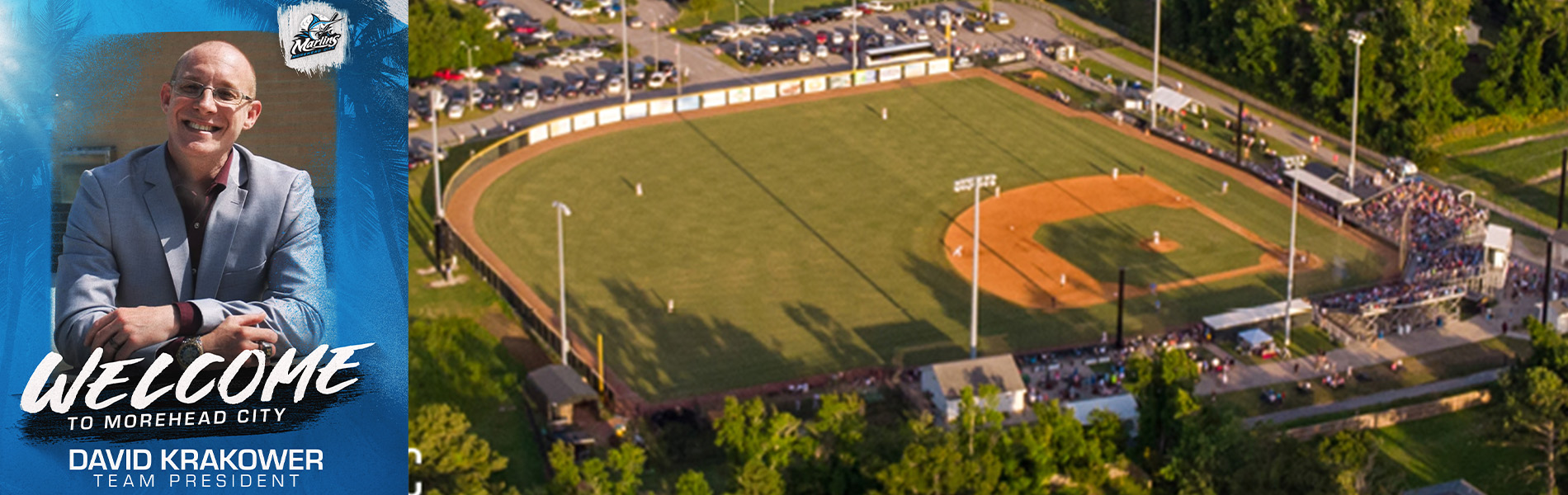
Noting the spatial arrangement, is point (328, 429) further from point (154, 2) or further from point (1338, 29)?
point (1338, 29)

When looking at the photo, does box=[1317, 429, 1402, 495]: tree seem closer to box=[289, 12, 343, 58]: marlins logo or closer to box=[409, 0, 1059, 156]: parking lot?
box=[289, 12, 343, 58]: marlins logo

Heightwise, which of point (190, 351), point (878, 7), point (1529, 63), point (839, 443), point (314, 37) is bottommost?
point (839, 443)

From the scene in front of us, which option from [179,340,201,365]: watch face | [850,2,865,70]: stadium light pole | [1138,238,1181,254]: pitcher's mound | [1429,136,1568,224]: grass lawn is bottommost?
[1429,136,1568,224]: grass lawn

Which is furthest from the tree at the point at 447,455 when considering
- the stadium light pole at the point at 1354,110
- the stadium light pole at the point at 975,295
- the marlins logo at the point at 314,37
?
the stadium light pole at the point at 1354,110

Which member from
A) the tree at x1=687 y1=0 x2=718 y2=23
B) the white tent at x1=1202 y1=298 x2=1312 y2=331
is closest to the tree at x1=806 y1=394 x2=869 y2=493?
the white tent at x1=1202 y1=298 x2=1312 y2=331

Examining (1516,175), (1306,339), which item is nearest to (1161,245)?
(1306,339)

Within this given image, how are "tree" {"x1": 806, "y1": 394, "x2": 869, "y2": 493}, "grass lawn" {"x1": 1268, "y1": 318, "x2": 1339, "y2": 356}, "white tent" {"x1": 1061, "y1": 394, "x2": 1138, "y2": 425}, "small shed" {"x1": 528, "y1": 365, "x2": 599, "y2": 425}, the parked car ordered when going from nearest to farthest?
"tree" {"x1": 806, "y1": 394, "x2": 869, "y2": 493} → "white tent" {"x1": 1061, "y1": 394, "x2": 1138, "y2": 425} → "small shed" {"x1": 528, "y1": 365, "x2": 599, "y2": 425} → "grass lawn" {"x1": 1268, "y1": 318, "x2": 1339, "y2": 356} → the parked car

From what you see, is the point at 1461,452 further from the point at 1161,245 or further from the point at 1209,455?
the point at 1161,245
